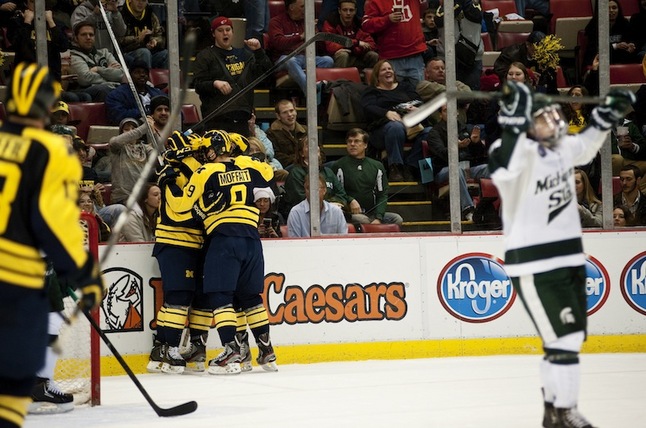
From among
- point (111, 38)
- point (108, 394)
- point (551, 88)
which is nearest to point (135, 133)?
point (111, 38)

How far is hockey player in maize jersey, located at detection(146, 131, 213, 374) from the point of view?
7.34 m

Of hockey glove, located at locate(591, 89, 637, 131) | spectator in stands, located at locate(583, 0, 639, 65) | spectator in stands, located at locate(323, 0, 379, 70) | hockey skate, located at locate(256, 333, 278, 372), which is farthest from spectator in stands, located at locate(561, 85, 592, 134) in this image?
hockey glove, located at locate(591, 89, 637, 131)

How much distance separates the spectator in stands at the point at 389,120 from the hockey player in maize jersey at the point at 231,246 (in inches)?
39.5

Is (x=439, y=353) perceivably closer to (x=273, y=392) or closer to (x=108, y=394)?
(x=273, y=392)

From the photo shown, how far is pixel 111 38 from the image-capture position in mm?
7922

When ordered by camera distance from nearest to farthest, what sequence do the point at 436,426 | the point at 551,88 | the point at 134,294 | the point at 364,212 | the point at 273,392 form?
the point at 436,426
the point at 273,392
the point at 134,294
the point at 364,212
the point at 551,88

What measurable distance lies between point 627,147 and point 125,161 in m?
3.55

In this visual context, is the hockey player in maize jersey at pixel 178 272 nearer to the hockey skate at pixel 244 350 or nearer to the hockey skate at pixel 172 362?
the hockey skate at pixel 172 362

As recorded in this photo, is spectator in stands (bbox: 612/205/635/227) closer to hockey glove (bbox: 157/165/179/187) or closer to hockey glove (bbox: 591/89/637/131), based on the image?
hockey glove (bbox: 157/165/179/187)

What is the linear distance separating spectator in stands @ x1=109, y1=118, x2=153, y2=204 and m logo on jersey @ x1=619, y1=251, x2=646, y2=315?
11.0ft

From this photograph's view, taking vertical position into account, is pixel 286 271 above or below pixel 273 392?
above

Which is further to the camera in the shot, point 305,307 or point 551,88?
point 551,88

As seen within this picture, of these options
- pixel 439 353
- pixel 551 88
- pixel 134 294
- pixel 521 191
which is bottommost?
pixel 439 353

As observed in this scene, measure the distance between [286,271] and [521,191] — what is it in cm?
331
